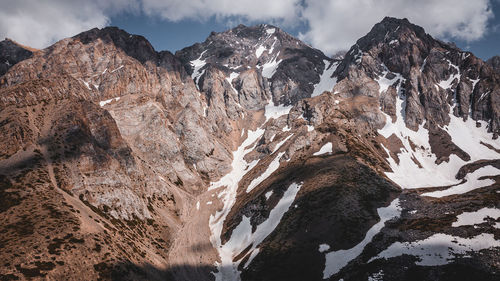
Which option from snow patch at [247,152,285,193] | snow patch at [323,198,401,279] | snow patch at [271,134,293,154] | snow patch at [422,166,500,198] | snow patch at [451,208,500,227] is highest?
snow patch at [271,134,293,154]

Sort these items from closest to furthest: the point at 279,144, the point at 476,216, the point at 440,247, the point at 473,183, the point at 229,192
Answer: the point at 440,247 → the point at 476,216 → the point at 473,183 → the point at 229,192 → the point at 279,144

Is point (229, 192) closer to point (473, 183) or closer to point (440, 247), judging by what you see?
point (440, 247)

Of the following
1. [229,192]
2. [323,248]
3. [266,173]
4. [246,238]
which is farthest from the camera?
[229,192]

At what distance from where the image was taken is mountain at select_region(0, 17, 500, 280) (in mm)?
53250

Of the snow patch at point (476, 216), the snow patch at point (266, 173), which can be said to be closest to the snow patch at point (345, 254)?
the snow patch at point (476, 216)

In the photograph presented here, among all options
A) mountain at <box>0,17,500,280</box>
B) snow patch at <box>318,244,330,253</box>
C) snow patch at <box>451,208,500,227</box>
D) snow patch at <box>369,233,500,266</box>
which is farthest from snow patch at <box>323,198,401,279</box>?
snow patch at <box>451,208,500,227</box>

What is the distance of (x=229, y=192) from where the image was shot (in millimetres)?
146500

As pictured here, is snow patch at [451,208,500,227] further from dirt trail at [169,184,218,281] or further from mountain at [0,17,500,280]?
dirt trail at [169,184,218,281]

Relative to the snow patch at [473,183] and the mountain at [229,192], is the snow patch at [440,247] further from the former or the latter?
the snow patch at [473,183]

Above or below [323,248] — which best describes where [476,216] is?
above

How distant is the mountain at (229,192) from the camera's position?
175 ft

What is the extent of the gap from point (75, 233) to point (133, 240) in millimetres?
20538

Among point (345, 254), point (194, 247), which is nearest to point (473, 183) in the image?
point (345, 254)

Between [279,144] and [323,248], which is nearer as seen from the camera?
[323,248]
